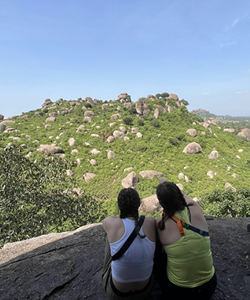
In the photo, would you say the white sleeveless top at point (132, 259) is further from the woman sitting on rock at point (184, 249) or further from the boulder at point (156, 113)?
the boulder at point (156, 113)

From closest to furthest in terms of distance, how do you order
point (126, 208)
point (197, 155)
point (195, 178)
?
point (126, 208) < point (195, 178) < point (197, 155)

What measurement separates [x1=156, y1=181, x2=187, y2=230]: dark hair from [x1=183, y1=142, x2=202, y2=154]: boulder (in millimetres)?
32179

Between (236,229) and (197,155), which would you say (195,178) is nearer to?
(197,155)

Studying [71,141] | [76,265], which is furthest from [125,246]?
[71,141]

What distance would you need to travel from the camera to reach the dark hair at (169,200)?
7.95 ft

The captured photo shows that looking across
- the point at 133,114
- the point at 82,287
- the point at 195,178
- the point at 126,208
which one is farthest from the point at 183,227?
the point at 133,114

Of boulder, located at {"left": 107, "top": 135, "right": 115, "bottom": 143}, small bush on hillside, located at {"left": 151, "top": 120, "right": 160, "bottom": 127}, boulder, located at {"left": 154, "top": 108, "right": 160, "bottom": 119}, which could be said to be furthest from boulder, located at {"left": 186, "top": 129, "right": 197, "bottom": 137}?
boulder, located at {"left": 107, "top": 135, "right": 115, "bottom": 143}

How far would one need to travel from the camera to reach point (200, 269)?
7.61 ft

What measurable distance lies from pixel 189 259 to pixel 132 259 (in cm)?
72

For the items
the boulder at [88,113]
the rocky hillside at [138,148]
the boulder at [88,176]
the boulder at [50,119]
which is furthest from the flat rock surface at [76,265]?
the boulder at [50,119]

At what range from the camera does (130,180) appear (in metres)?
24.8

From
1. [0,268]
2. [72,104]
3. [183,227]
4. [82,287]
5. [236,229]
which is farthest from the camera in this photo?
[72,104]

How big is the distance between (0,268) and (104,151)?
28.7m

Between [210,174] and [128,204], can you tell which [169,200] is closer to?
[128,204]
